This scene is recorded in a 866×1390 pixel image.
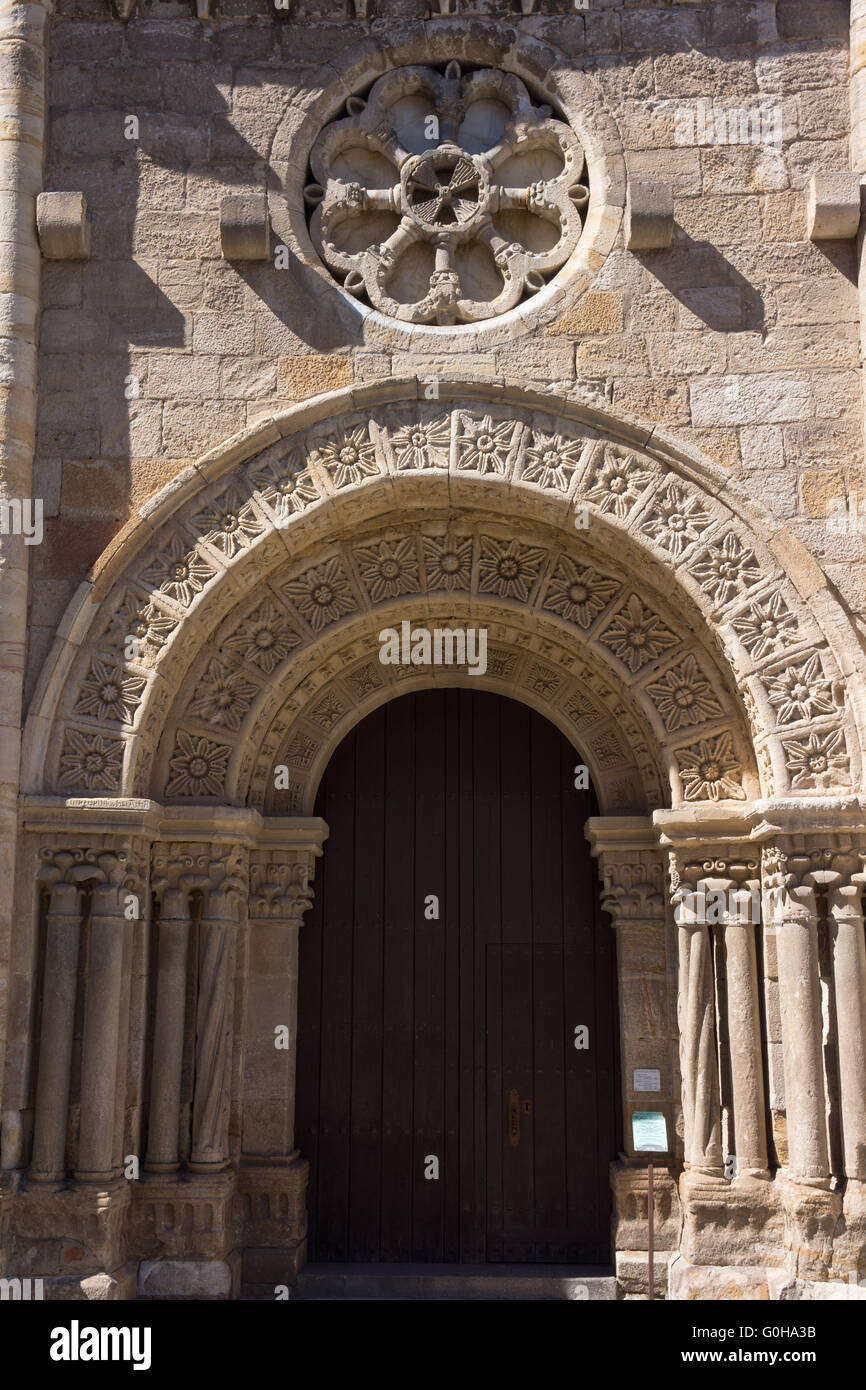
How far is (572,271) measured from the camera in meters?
7.62

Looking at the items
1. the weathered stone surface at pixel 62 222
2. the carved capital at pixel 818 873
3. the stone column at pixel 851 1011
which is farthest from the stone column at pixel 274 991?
the weathered stone surface at pixel 62 222

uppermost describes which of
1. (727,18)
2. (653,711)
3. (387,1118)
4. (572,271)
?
(727,18)

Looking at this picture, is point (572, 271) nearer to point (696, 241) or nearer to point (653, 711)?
point (696, 241)

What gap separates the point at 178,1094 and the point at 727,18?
6.98m

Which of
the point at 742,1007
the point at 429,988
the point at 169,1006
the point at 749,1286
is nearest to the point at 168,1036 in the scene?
the point at 169,1006

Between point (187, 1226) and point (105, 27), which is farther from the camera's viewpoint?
point (105, 27)

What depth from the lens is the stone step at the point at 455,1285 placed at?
284 inches

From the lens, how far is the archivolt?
23.3 feet

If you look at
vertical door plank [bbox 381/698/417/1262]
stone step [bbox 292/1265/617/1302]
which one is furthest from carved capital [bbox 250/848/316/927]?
stone step [bbox 292/1265/617/1302]

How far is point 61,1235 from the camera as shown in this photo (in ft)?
21.9

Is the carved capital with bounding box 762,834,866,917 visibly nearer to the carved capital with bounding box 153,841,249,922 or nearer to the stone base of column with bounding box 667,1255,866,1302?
the stone base of column with bounding box 667,1255,866,1302

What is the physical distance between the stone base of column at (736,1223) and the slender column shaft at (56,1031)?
11.0 feet

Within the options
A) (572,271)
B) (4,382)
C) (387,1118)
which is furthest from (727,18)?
(387,1118)

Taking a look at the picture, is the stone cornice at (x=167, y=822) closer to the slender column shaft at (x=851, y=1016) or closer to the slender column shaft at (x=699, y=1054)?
the slender column shaft at (x=699, y=1054)
